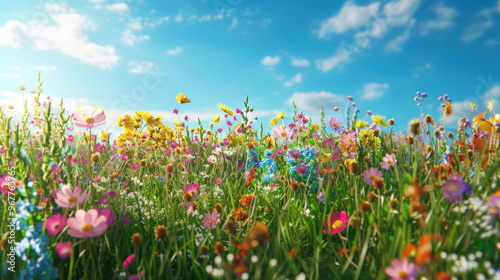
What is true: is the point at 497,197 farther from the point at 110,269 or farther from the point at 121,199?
the point at 121,199

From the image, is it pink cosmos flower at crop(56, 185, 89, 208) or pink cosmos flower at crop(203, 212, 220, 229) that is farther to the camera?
pink cosmos flower at crop(203, 212, 220, 229)

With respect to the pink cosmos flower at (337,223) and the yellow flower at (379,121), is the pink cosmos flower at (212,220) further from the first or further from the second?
the yellow flower at (379,121)

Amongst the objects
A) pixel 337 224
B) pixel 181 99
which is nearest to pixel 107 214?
pixel 337 224

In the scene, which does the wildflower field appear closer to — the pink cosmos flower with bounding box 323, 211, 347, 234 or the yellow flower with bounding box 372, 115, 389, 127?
the pink cosmos flower with bounding box 323, 211, 347, 234

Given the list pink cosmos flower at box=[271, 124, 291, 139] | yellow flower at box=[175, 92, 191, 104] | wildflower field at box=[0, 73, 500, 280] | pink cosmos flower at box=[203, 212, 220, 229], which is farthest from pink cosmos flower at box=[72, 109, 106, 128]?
yellow flower at box=[175, 92, 191, 104]

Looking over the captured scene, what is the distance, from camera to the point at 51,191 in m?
1.51

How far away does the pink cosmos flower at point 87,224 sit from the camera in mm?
1237

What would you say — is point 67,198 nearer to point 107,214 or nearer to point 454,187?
point 107,214

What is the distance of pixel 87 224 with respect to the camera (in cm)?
126

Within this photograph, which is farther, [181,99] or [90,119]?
[181,99]

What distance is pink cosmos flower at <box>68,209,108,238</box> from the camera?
1237 mm

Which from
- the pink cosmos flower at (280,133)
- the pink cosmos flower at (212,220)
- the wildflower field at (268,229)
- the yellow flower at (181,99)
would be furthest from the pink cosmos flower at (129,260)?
the yellow flower at (181,99)

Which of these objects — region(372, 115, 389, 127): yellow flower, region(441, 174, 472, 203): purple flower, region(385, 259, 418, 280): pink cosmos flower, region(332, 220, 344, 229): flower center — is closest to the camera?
region(385, 259, 418, 280): pink cosmos flower

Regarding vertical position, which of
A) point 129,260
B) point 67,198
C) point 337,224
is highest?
point 67,198
